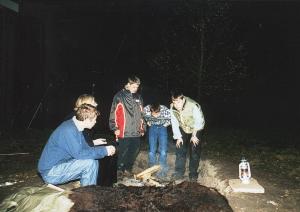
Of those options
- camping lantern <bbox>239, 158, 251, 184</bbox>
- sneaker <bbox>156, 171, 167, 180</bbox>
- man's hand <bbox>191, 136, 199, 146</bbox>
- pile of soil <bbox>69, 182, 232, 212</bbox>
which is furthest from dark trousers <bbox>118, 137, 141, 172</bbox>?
pile of soil <bbox>69, 182, 232, 212</bbox>

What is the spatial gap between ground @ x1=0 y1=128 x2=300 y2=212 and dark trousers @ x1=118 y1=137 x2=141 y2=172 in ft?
4.04

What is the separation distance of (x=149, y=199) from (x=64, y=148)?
1.56m

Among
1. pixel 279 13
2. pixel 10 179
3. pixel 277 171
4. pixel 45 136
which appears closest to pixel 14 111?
pixel 45 136

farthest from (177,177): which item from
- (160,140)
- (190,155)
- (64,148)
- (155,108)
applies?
(64,148)

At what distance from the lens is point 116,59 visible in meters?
17.6

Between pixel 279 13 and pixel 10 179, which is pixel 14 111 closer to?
pixel 10 179

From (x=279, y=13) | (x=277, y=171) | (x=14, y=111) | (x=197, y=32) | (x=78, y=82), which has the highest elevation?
(x=279, y=13)

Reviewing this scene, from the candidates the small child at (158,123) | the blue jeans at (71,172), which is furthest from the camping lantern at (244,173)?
the blue jeans at (71,172)

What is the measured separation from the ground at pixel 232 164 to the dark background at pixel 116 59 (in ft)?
8.33

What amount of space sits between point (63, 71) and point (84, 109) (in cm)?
1205

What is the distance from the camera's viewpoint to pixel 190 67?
14586 mm

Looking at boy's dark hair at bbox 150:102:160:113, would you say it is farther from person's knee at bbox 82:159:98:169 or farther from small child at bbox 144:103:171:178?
person's knee at bbox 82:159:98:169

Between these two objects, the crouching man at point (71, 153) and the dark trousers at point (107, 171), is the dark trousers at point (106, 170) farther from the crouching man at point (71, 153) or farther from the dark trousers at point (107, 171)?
the crouching man at point (71, 153)

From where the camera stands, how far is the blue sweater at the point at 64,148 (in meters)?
5.17
